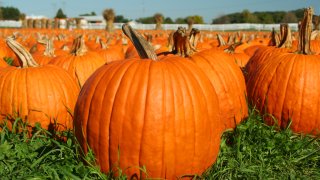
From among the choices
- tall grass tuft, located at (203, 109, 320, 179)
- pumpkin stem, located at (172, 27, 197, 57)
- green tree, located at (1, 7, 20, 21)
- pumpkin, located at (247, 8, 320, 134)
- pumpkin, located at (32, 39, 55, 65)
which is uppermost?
green tree, located at (1, 7, 20, 21)

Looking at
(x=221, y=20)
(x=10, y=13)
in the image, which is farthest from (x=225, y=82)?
(x=10, y=13)

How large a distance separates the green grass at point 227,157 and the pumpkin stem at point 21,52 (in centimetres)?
66

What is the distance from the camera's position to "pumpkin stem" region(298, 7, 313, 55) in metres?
3.66

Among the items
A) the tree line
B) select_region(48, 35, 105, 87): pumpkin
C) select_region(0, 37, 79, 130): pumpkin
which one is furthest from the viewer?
the tree line

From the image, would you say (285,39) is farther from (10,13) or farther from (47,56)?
(10,13)

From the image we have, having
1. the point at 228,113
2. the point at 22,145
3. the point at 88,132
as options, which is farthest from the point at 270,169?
the point at 22,145

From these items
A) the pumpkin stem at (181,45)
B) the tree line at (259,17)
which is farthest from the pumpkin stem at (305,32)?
the tree line at (259,17)

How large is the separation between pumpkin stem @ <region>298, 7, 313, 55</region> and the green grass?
0.97 meters

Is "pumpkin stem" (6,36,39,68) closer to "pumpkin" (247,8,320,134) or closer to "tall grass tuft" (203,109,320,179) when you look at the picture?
"tall grass tuft" (203,109,320,179)

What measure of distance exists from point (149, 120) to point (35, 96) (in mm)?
1655

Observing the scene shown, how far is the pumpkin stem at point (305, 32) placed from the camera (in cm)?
366

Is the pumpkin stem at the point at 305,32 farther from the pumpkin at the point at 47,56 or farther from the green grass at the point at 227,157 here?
the pumpkin at the point at 47,56

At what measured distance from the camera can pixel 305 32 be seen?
3785mm

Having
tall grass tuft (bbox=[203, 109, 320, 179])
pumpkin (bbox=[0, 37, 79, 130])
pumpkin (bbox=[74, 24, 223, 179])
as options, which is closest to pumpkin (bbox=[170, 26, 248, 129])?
tall grass tuft (bbox=[203, 109, 320, 179])
